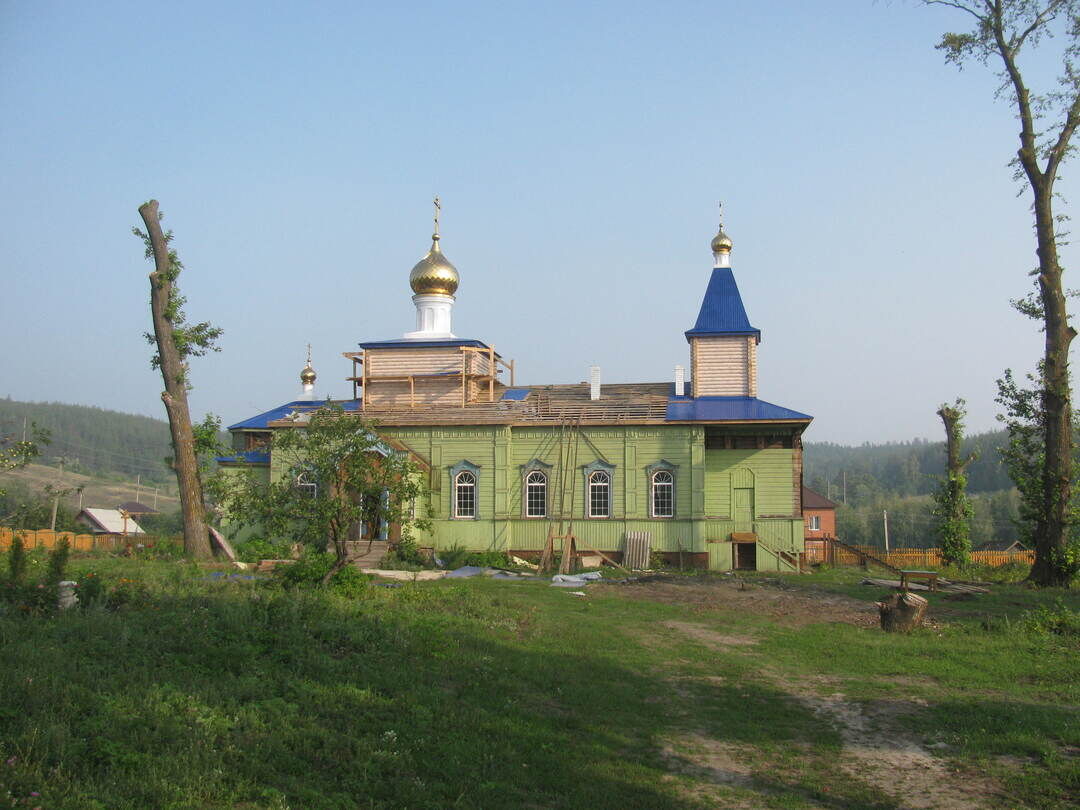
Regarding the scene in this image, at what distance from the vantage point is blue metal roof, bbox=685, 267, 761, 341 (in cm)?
2906

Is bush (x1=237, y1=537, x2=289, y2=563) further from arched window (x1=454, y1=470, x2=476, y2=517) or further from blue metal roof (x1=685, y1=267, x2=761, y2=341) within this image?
blue metal roof (x1=685, y1=267, x2=761, y2=341)

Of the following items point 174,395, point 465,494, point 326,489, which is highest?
point 174,395

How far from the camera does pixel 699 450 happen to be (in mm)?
26609

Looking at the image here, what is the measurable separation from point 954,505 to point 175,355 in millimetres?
23379

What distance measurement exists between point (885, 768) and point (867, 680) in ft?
10.1

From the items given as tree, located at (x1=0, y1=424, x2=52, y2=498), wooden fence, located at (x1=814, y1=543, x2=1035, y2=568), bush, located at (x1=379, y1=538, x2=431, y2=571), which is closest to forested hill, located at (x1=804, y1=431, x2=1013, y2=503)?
wooden fence, located at (x1=814, y1=543, x2=1035, y2=568)

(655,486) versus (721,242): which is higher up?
(721,242)

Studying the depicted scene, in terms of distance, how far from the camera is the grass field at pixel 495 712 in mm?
6344

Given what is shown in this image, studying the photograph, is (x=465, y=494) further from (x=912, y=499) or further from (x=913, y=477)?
(x=913, y=477)

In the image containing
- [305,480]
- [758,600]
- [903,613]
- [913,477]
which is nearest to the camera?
[903,613]

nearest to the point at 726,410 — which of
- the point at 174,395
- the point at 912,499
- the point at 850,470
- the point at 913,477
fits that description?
the point at 174,395

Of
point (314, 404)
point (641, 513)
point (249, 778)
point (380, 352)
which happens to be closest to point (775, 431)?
point (641, 513)

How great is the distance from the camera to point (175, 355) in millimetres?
23219

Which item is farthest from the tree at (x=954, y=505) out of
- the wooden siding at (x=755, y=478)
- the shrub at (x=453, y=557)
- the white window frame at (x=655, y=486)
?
the shrub at (x=453, y=557)
